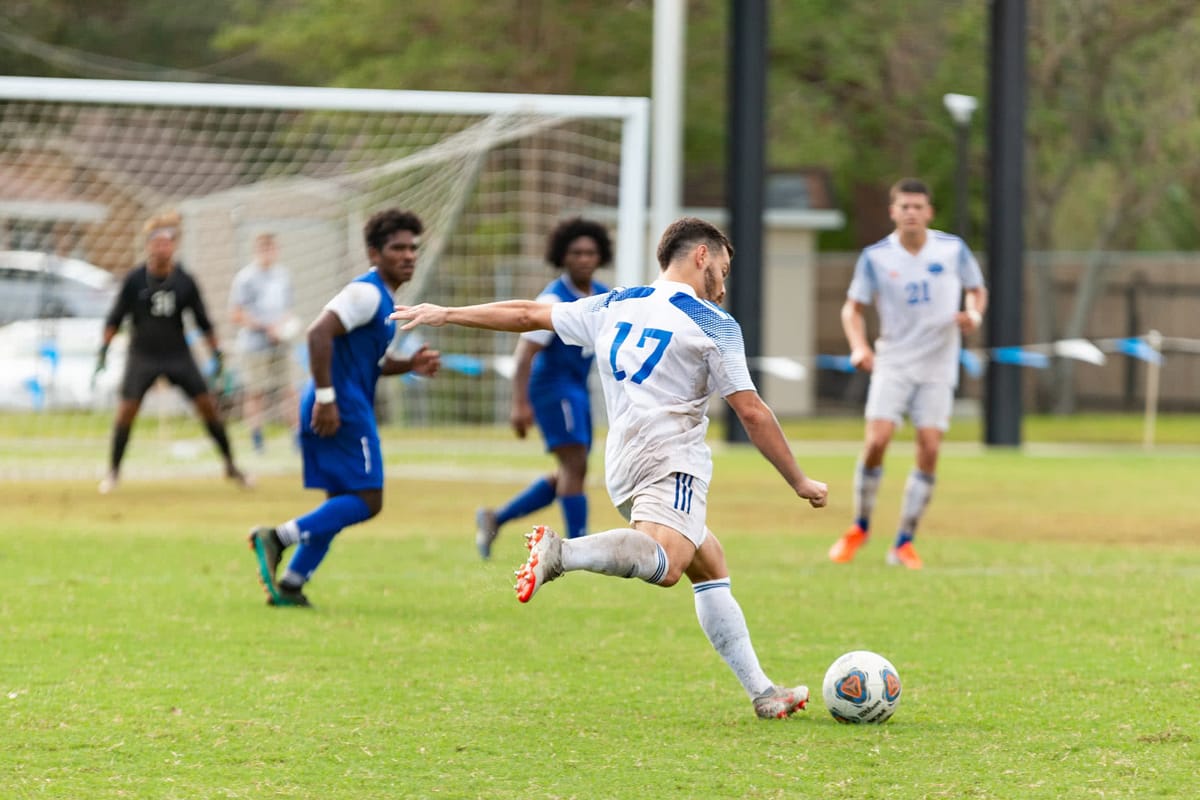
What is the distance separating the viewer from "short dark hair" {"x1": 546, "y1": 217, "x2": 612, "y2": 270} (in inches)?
408

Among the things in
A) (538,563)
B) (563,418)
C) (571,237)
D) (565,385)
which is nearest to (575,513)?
(563,418)

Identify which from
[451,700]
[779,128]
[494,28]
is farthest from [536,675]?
[779,128]

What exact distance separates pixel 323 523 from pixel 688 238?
3060 mm

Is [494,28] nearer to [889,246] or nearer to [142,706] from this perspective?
[889,246]

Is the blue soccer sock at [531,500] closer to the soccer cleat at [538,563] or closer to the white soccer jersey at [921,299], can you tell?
the white soccer jersey at [921,299]

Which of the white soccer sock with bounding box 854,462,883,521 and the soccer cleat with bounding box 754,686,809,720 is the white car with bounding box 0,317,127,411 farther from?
the soccer cleat with bounding box 754,686,809,720

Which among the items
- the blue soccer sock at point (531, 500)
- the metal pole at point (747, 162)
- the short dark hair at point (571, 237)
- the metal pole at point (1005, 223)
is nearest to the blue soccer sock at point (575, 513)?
the blue soccer sock at point (531, 500)

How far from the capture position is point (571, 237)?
10352 millimetres

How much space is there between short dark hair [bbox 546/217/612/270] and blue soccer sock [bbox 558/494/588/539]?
1324 millimetres

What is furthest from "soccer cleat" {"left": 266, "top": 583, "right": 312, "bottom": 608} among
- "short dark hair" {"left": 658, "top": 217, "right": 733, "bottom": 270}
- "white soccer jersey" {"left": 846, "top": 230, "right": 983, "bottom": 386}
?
"white soccer jersey" {"left": 846, "top": 230, "right": 983, "bottom": 386}

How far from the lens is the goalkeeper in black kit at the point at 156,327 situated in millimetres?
14281

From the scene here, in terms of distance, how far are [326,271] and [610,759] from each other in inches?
582

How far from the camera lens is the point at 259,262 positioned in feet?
58.5

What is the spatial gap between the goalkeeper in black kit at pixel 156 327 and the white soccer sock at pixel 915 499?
6.17 meters
